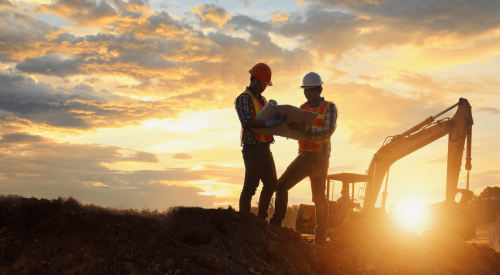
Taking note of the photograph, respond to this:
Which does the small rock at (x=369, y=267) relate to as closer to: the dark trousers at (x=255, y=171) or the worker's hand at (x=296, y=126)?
the dark trousers at (x=255, y=171)

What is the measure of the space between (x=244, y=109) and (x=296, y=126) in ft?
2.35

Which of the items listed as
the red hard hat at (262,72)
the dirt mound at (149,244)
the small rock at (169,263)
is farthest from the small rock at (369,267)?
the small rock at (169,263)

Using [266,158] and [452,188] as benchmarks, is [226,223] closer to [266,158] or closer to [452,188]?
[266,158]

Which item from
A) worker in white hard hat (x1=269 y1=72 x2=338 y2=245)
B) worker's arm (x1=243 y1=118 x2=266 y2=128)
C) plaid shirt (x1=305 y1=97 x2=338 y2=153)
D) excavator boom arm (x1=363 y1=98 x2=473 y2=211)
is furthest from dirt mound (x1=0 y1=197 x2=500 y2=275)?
excavator boom arm (x1=363 y1=98 x2=473 y2=211)

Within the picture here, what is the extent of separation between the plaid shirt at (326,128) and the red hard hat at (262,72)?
908mm

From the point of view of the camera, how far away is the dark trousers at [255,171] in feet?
16.6

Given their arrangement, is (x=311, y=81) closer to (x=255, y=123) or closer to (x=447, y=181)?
(x=255, y=123)

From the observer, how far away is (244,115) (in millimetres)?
5020

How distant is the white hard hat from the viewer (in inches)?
225

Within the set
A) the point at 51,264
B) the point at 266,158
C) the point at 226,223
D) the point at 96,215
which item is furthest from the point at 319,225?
the point at 51,264

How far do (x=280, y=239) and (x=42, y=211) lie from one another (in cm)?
279

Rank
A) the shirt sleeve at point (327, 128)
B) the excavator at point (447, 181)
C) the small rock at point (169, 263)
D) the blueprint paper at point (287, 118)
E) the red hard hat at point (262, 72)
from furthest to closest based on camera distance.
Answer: the excavator at point (447, 181)
the shirt sleeve at point (327, 128)
the red hard hat at point (262, 72)
the blueprint paper at point (287, 118)
the small rock at point (169, 263)

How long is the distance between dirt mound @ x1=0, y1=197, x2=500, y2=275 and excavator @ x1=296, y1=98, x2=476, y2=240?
783cm

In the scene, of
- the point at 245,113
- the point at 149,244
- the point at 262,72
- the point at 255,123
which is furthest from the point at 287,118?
the point at 149,244
